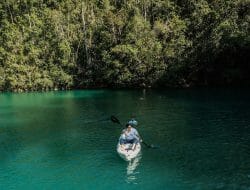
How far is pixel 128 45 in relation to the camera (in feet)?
260

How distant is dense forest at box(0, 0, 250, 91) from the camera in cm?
7812

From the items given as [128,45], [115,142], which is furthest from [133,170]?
[128,45]

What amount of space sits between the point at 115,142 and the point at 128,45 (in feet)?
150

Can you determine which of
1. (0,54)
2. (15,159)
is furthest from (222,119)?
(0,54)

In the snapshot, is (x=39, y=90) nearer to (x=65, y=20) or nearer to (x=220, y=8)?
(x=65, y=20)

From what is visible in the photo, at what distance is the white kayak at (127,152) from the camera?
1184 inches

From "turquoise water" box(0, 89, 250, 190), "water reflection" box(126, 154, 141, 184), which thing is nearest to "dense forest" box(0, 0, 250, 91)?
"turquoise water" box(0, 89, 250, 190)

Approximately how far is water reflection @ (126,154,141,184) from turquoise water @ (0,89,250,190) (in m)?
0.06

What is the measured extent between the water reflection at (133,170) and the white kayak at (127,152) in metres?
0.32


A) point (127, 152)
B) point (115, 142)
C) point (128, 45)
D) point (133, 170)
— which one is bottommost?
point (133, 170)

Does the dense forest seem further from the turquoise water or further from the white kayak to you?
the white kayak

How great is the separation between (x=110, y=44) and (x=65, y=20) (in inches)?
550

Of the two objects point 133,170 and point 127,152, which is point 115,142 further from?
point 133,170

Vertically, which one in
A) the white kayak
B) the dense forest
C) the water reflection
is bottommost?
the water reflection
